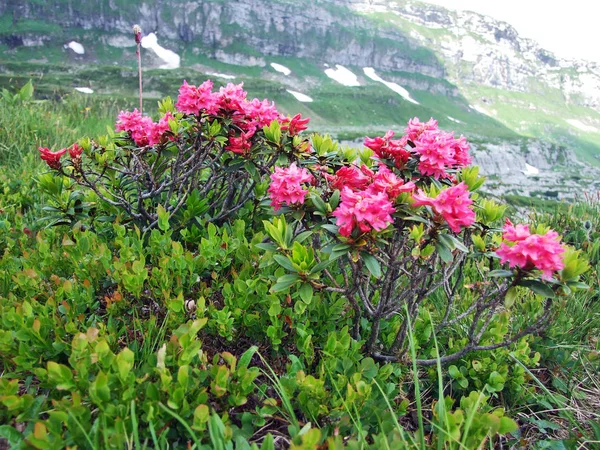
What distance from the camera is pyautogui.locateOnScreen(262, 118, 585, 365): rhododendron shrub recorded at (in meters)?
1.58

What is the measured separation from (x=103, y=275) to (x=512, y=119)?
206082 millimetres

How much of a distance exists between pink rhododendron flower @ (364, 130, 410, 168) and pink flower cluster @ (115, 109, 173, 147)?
135cm

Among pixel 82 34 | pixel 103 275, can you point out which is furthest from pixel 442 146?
pixel 82 34

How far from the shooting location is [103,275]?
238cm

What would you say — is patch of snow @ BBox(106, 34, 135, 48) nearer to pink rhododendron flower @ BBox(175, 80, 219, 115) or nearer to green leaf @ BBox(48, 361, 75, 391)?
pink rhododendron flower @ BBox(175, 80, 219, 115)

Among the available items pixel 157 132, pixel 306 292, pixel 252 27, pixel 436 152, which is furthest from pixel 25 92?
pixel 252 27

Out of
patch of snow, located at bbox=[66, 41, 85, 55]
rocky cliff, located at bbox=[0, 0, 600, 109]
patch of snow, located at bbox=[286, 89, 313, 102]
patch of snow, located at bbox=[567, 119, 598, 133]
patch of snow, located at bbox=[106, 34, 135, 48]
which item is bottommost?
patch of snow, located at bbox=[567, 119, 598, 133]

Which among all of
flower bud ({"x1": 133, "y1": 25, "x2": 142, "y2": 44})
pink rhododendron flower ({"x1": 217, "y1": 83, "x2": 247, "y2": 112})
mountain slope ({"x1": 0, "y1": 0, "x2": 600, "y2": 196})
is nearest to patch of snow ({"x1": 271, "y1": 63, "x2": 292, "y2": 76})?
mountain slope ({"x1": 0, "y1": 0, "x2": 600, "y2": 196})

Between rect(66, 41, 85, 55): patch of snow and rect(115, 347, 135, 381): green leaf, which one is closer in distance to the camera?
rect(115, 347, 135, 381): green leaf

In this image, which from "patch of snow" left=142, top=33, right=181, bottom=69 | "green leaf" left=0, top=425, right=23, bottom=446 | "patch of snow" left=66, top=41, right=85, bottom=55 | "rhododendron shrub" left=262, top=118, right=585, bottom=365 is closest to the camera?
"green leaf" left=0, top=425, right=23, bottom=446

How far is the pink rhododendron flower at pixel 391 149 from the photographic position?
2101 millimetres

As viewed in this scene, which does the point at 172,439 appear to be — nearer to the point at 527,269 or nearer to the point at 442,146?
the point at 527,269

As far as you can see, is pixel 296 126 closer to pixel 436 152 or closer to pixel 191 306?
pixel 436 152

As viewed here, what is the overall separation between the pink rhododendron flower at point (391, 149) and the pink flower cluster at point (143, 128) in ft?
4.45
